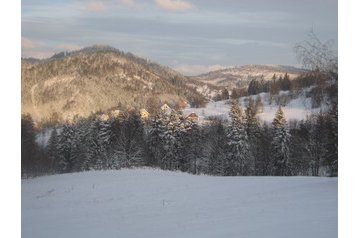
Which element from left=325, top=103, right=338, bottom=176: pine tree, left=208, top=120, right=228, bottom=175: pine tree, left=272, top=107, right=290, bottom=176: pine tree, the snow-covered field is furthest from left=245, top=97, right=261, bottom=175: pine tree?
left=325, top=103, right=338, bottom=176: pine tree

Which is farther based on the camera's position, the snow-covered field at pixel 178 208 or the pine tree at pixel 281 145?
the pine tree at pixel 281 145

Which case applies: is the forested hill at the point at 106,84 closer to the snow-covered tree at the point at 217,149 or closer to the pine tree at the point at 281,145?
the snow-covered tree at the point at 217,149

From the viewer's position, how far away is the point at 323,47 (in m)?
8.83

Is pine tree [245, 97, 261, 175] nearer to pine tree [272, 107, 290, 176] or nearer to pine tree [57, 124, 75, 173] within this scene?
pine tree [272, 107, 290, 176]

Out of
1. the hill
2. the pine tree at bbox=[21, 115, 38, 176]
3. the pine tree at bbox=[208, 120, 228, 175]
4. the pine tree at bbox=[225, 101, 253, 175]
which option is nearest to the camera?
the pine tree at bbox=[21, 115, 38, 176]

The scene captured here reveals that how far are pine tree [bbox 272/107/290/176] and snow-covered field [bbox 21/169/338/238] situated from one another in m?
17.6

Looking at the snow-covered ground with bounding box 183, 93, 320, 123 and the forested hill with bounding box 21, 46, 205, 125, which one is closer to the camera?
the forested hill with bounding box 21, 46, 205, 125

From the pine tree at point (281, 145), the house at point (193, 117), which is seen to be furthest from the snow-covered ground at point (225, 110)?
the pine tree at point (281, 145)

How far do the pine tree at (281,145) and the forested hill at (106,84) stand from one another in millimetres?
7707

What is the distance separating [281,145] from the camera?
33000mm

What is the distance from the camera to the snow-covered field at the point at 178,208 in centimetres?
802

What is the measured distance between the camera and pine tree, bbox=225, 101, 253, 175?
3544 centimetres

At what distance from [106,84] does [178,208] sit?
21073mm

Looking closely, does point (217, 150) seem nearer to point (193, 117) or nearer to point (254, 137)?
point (193, 117)
